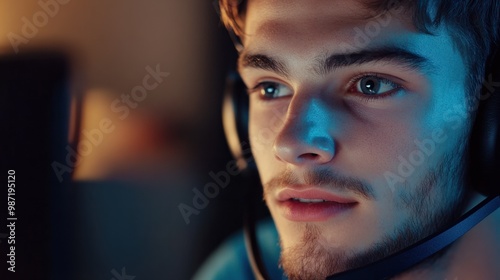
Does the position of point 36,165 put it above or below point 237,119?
above

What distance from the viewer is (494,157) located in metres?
0.96

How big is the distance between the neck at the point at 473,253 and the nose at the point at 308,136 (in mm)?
256

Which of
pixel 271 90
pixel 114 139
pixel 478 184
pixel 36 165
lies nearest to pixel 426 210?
pixel 478 184

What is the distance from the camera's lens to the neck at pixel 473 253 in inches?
40.6

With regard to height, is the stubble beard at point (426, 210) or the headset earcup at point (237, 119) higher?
the headset earcup at point (237, 119)

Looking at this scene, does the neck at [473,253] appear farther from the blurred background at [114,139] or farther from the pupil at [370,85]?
the blurred background at [114,139]

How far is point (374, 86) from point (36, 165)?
0.66m

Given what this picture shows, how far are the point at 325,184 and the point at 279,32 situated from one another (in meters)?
0.27

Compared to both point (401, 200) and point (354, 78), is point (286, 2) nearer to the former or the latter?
point (354, 78)

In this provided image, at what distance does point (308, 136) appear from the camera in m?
1.02

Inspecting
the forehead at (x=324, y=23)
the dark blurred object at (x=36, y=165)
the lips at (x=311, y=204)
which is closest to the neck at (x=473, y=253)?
the lips at (x=311, y=204)

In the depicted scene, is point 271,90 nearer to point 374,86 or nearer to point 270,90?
point 270,90

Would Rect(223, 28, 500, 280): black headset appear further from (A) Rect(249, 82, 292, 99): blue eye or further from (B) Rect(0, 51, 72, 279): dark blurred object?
(B) Rect(0, 51, 72, 279): dark blurred object

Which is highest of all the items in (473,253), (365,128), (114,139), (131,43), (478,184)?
(131,43)
